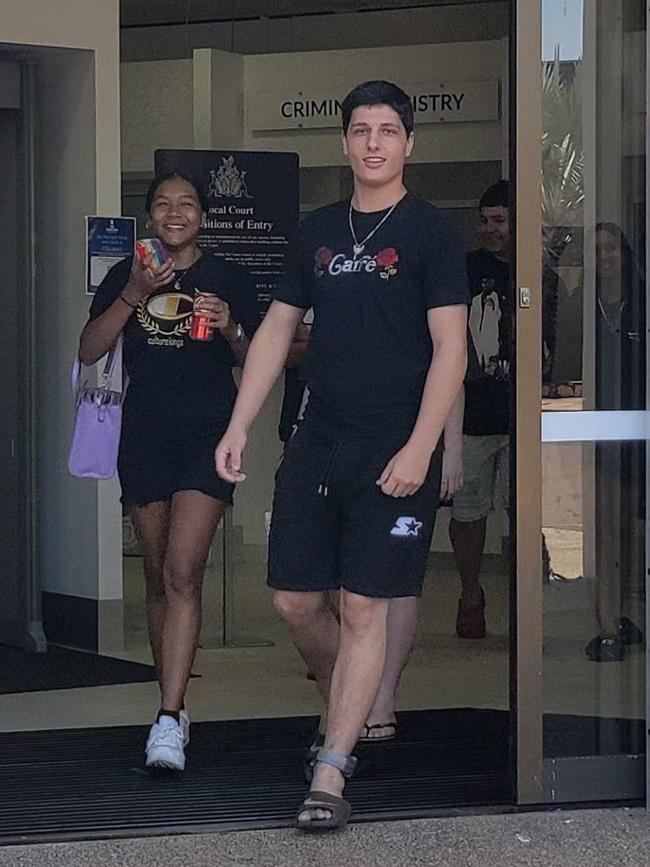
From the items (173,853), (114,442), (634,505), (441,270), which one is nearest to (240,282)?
(114,442)

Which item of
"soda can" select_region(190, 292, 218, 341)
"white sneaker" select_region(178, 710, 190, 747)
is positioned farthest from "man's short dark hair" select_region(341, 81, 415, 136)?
"white sneaker" select_region(178, 710, 190, 747)

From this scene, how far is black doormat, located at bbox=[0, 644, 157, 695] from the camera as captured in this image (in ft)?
22.5

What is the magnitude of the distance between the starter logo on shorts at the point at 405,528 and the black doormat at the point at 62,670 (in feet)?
8.00

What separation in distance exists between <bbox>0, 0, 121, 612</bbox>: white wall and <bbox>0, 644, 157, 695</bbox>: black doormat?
306 millimetres

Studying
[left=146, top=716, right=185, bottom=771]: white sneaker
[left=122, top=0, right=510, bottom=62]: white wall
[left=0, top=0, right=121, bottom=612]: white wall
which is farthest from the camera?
[left=122, top=0, right=510, bottom=62]: white wall

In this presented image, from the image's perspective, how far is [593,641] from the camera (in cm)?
500

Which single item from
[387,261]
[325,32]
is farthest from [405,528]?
[325,32]

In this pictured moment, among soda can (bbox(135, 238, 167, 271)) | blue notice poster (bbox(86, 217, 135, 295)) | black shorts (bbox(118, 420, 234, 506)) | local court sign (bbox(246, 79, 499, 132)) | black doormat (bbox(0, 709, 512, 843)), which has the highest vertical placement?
local court sign (bbox(246, 79, 499, 132))

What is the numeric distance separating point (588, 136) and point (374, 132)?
0.59m

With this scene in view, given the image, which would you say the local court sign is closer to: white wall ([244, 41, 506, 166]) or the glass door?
white wall ([244, 41, 506, 166])

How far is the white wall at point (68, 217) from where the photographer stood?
7.48m

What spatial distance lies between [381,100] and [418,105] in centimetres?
508

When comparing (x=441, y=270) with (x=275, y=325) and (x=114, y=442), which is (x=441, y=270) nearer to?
(x=275, y=325)

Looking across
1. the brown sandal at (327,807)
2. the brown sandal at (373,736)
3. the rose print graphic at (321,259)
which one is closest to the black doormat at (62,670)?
the brown sandal at (373,736)
